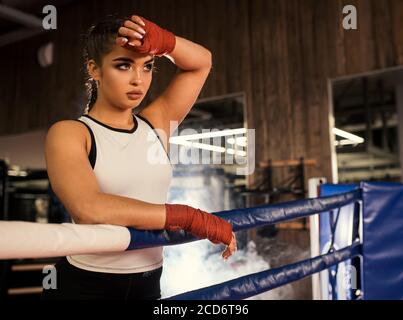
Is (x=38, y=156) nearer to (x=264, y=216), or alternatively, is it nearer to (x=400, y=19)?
(x=400, y=19)

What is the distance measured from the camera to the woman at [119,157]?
77cm

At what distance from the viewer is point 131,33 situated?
853 millimetres

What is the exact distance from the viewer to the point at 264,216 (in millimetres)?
992

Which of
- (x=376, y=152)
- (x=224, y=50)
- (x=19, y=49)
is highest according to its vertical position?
(x=19, y=49)

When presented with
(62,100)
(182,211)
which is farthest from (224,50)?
(182,211)

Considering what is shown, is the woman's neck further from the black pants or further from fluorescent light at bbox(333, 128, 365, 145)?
fluorescent light at bbox(333, 128, 365, 145)

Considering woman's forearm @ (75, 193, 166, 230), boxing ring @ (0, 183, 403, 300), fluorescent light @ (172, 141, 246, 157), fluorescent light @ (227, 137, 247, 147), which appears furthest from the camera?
fluorescent light @ (172, 141, 246, 157)

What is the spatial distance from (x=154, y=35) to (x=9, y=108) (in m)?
6.05

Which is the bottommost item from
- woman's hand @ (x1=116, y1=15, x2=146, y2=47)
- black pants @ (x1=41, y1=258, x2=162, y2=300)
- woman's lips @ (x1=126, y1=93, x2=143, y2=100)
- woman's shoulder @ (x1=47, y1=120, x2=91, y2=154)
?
black pants @ (x1=41, y1=258, x2=162, y2=300)

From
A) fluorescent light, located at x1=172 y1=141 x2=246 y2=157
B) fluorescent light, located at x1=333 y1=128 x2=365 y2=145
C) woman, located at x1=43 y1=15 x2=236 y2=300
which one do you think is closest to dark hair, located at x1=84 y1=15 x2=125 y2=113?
woman, located at x1=43 y1=15 x2=236 y2=300

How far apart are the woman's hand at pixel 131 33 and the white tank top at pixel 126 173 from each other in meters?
0.19

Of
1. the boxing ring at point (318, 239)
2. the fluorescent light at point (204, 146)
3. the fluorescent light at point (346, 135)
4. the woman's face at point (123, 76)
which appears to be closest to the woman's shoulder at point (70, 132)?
the woman's face at point (123, 76)

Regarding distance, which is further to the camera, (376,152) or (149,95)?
(376,152)

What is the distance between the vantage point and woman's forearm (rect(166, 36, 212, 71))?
1033mm
